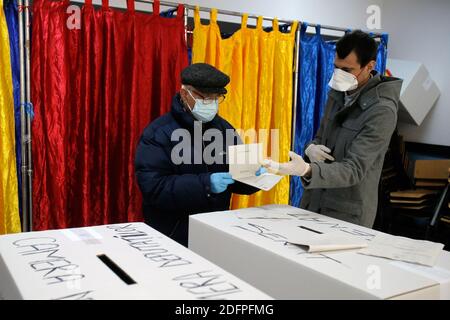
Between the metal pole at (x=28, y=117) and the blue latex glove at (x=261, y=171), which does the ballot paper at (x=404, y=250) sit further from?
the metal pole at (x=28, y=117)

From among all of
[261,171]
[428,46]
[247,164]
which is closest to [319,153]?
[261,171]

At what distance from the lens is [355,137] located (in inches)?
70.9

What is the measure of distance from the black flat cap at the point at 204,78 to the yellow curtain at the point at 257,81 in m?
0.79

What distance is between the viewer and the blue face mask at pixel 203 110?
1.94 m

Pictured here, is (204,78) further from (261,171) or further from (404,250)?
(404,250)

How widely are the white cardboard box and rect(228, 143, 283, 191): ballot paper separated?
2472 mm

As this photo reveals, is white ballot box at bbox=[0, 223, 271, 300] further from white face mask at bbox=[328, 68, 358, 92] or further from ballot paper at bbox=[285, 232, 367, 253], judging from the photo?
white face mask at bbox=[328, 68, 358, 92]

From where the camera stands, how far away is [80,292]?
774 mm

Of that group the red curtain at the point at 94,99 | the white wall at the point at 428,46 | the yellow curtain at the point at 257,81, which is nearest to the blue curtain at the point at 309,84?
the yellow curtain at the point at 257,81

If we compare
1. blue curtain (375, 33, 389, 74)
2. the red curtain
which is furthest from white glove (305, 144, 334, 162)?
blue curtain (375, 33, 389, 74)

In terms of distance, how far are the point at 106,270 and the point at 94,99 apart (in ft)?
5.57

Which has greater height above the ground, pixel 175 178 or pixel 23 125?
pixel 23 125

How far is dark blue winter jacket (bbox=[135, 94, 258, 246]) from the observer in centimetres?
174
